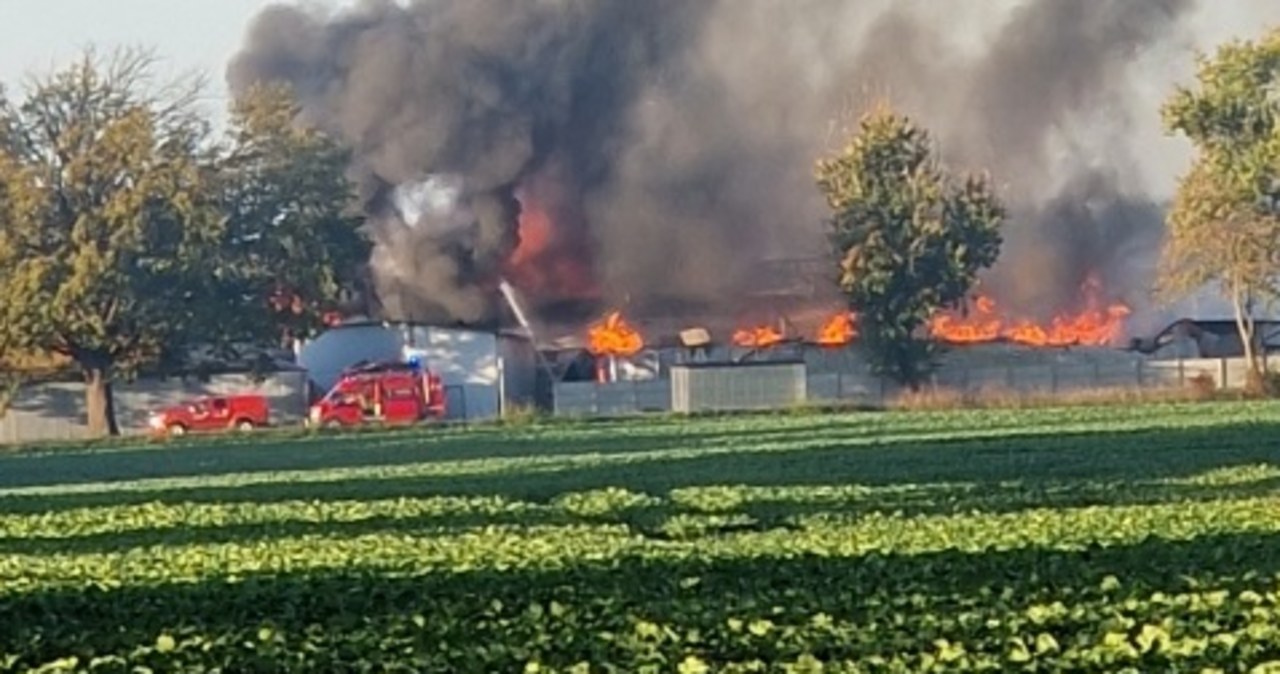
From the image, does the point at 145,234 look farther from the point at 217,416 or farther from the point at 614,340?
the point at 614,340

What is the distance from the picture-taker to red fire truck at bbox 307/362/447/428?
261 ft

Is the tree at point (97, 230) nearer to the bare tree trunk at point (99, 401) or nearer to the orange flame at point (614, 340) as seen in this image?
the bare tree trunk at point (99, 401)

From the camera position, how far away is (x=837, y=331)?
300ft

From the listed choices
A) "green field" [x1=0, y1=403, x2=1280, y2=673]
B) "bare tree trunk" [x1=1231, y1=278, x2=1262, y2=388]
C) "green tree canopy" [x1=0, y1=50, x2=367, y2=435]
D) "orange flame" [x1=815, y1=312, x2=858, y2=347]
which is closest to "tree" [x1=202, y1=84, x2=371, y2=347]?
"green tree canopy" [x1=0, y1=50, x2=367, y2=435]

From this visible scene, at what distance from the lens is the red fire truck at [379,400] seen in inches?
3132

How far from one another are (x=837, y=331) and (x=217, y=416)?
82.7ft

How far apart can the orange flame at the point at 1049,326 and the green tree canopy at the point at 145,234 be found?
25.7 metres

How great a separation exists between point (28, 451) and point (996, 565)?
55476 mm

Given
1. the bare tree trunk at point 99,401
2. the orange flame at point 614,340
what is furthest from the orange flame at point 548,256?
the bare tree trunk at point 99,401

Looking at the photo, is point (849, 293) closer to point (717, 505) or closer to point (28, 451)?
point (28, 451)

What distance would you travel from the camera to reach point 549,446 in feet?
189

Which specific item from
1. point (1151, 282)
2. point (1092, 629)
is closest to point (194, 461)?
point (1092, 629)

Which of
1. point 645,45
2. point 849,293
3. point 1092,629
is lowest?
point 1092,629

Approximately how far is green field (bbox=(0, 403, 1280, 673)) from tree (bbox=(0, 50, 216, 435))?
3121cm
